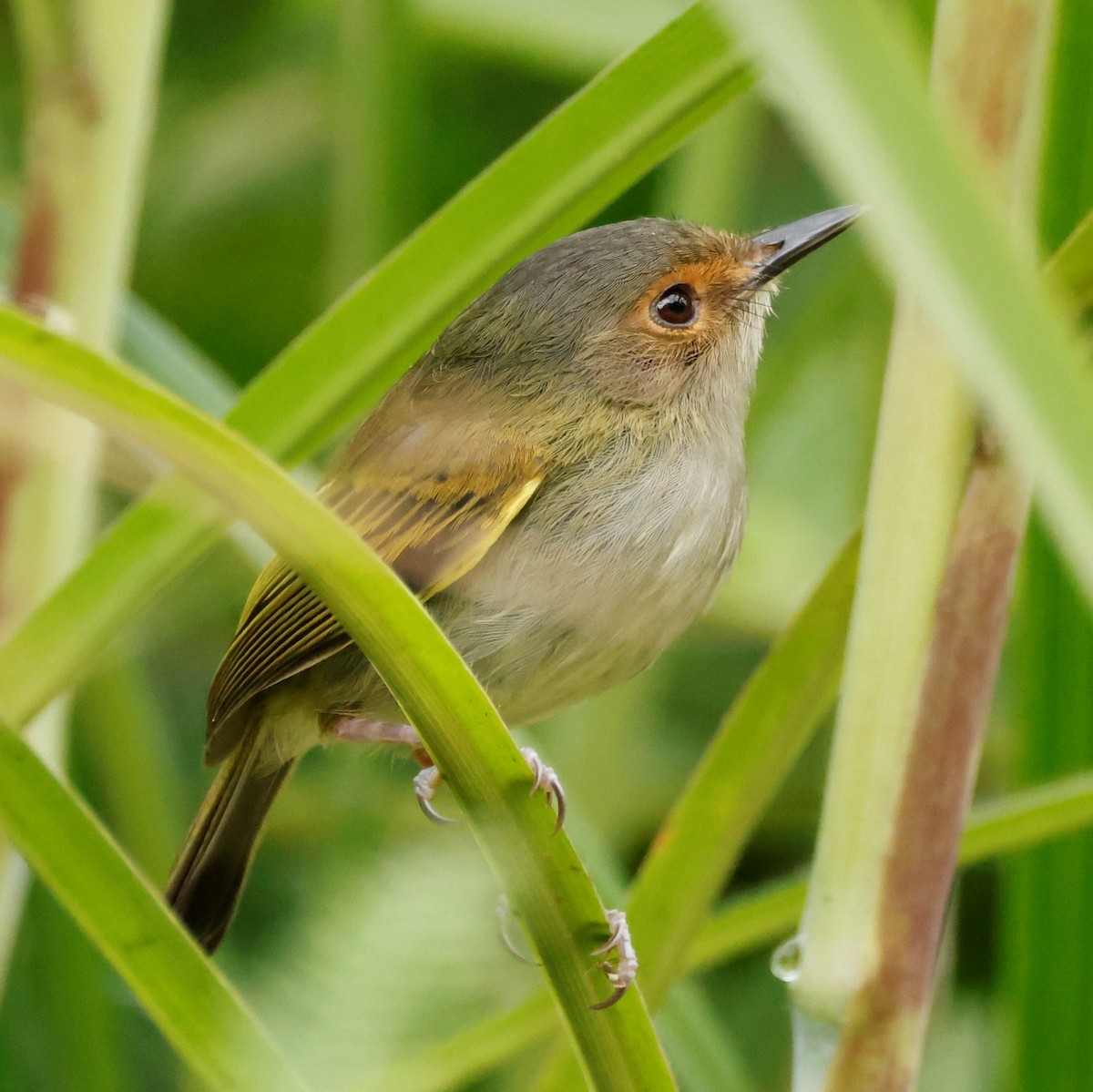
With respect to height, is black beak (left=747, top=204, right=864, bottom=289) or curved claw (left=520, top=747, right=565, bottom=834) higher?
black beak (left=747, top=204, right=864, bottom=289)

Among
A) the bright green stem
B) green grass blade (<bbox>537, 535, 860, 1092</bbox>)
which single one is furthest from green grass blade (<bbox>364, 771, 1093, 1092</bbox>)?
the bright green stem

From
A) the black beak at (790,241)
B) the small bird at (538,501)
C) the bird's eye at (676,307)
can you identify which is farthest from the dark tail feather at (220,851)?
the black beak at (790,241)

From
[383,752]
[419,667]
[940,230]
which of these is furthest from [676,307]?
[940,230]

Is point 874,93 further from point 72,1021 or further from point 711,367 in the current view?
point 72,1021

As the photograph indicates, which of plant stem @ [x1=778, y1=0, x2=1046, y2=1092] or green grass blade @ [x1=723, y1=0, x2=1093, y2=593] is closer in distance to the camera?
green grass blade @ [x1=723, y1=0, x2=1093, y2=593]

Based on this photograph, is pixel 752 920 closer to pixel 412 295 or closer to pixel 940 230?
pixel 412 295

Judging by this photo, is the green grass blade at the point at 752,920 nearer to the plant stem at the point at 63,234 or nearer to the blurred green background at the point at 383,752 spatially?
the blurred green background at the point at 383,752

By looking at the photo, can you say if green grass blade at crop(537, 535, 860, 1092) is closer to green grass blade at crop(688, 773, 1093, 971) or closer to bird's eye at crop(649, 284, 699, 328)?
green grass blade at crop(688, 773, 1093, 971)
